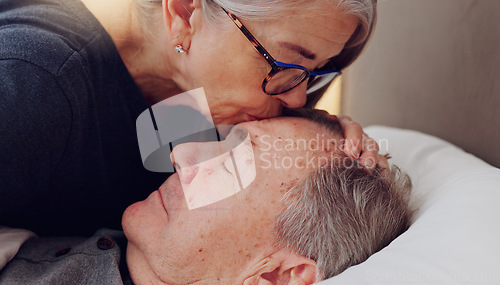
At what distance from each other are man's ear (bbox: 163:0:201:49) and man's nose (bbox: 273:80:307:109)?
258 mm

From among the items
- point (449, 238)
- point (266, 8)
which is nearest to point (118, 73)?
point (266, 8)

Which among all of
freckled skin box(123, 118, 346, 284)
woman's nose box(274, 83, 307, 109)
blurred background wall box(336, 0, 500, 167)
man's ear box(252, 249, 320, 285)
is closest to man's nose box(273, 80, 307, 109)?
woman's nose box(274, 83, 307, 109)

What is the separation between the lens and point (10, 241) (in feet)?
3.19

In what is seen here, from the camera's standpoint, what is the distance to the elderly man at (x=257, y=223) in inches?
34.4

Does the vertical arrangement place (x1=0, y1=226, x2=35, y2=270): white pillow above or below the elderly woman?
below

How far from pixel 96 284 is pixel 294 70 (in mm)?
653

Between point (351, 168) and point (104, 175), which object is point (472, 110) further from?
point (104, 175)

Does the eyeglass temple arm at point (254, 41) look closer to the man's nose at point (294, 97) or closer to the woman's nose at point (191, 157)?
the man's nose at point (294, 97)

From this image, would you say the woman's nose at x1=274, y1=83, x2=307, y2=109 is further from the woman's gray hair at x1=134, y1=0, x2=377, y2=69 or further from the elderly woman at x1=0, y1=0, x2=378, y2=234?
the woman's gray hair at x1=134, y1=0, x2=377, y2=69

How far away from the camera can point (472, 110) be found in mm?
1170

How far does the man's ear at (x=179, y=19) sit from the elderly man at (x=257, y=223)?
258mm

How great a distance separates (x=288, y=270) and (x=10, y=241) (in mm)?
655

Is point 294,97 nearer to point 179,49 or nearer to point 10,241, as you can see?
point 179,49

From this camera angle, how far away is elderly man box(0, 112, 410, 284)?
874mm
